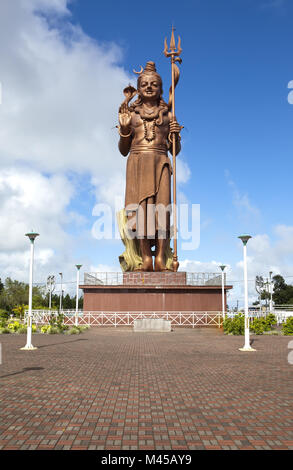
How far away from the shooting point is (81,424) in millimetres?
4957

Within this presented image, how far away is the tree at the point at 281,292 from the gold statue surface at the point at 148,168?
47.2 m

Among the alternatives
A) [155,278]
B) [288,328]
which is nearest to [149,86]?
[155,278]

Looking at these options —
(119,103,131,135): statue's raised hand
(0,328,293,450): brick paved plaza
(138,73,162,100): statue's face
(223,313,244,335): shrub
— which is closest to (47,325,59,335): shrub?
(0,328,293,450): brick paved plaza

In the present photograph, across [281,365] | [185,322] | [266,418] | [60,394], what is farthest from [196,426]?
[185,322]

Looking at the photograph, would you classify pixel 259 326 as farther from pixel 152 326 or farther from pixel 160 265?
pixel 160 265

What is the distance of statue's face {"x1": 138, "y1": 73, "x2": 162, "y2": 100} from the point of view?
1022 inches

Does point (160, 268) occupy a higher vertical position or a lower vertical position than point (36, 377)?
higher

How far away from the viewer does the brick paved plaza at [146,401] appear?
4.45 m

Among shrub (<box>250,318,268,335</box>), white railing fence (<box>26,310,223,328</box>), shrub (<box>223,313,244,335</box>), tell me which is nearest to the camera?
shrub (<box>223,313,244,335</box>)

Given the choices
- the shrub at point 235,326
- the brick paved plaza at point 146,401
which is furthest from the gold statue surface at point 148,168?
the brick paved plaza at point 146,401

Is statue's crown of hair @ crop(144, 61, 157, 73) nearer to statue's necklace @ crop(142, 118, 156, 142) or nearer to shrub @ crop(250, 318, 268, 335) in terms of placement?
statue's necklace @ crop(142, 118, 156, 142)
